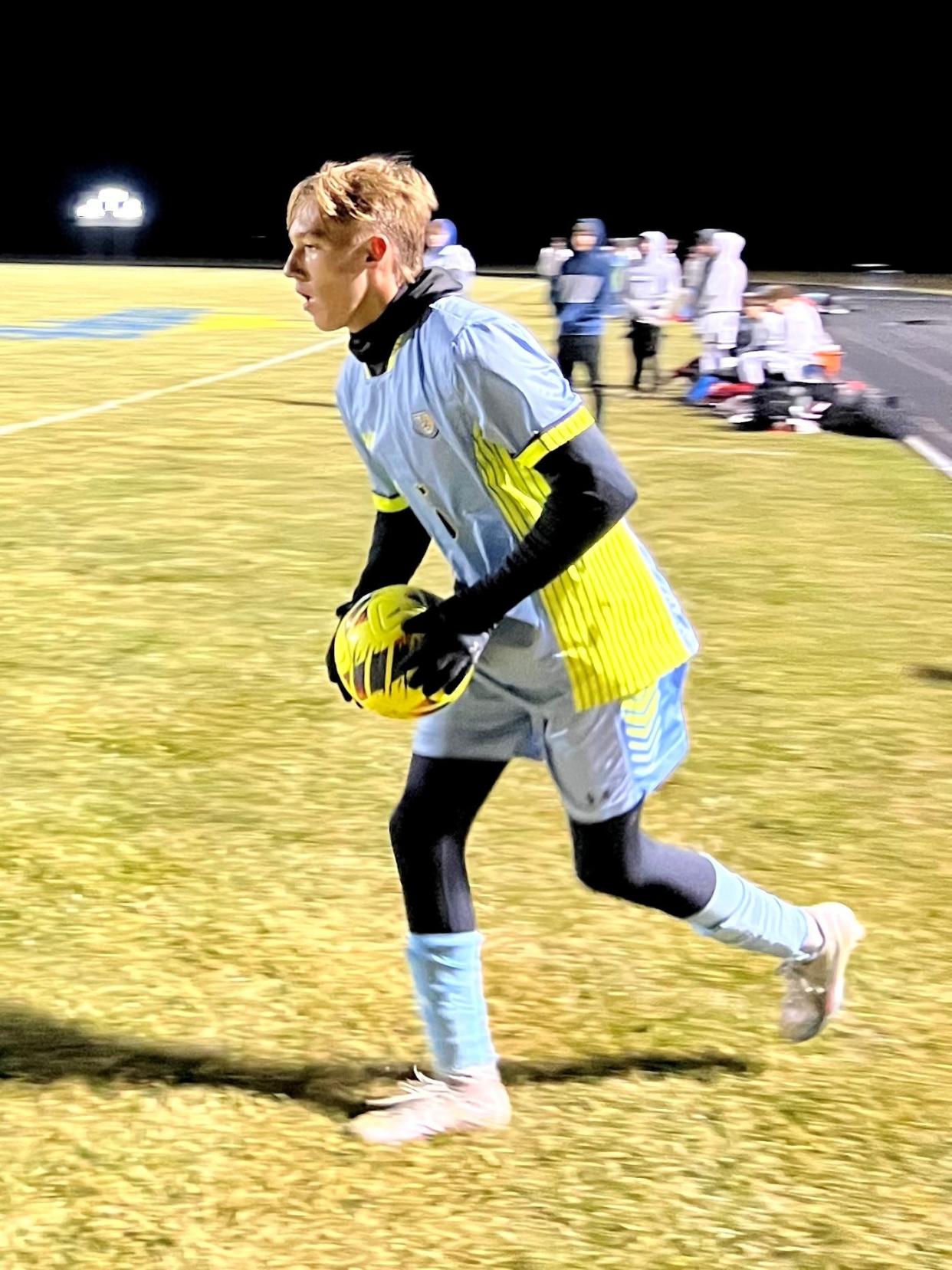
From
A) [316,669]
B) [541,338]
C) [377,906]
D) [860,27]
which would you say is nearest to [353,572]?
[316,669]

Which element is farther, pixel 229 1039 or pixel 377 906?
pixel 377 906

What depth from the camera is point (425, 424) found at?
10.7 feet

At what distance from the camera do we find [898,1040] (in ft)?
13.5

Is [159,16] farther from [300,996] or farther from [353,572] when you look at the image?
[300,996]

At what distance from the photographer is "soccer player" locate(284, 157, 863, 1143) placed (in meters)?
3.19

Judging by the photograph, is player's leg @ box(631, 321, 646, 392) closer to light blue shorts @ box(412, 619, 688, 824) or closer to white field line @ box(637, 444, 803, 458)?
white field line @ box(637, 444, 803, 458)

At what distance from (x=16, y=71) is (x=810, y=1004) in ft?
232

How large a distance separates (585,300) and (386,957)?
14.0 m

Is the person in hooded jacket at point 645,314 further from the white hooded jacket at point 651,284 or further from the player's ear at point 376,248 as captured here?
the player's ear at point 376,248

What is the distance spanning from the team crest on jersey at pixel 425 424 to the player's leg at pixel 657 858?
595mm

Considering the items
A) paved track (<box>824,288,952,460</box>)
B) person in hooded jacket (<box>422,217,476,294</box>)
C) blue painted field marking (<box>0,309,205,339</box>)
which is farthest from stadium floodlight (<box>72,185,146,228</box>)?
person in hooded jacket (<box>422,217,476,294</box>)

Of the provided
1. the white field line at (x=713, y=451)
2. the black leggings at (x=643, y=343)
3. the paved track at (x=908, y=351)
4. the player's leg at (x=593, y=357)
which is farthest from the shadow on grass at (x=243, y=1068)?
the black leggings at (x=643, y=343)

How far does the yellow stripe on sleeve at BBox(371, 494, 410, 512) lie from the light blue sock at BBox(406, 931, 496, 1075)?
33.1 inches

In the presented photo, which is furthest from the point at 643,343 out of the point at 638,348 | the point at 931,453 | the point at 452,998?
the point at 452,998
